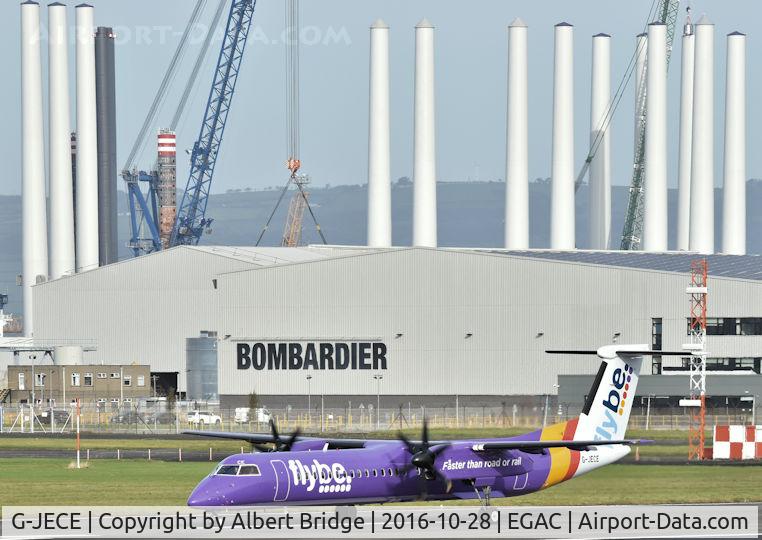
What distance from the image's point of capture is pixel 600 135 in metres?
196

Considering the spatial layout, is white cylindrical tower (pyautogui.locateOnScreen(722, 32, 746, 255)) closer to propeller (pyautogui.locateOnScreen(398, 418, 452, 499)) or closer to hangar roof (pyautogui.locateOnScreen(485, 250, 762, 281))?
hangar roof (pyautogui.locateOnScreen(485, 250, 762, 281))

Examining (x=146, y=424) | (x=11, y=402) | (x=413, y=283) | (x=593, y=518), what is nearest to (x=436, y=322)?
(x=413, y=283)

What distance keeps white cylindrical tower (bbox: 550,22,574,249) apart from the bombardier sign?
54.1 metres

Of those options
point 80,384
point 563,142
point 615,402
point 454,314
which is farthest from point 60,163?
point 615,402

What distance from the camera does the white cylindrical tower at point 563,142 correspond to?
176 metres

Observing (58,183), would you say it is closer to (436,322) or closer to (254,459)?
(436,322)

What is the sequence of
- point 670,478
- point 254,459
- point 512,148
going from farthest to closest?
point 512,148 < point 670,478 < point 254,459

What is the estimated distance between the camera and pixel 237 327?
132 m

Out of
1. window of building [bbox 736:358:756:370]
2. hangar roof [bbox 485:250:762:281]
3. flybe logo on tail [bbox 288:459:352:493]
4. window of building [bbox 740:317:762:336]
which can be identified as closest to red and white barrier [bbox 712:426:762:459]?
flybe logo on tail [bbox 288:459:352:493]

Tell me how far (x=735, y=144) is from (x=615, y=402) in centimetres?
13878

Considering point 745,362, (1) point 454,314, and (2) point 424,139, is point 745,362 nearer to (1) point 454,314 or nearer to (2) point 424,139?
(1) point 454,314

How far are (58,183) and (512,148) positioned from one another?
177 feet

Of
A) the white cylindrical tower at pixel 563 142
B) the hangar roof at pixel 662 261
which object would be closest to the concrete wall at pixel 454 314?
the hangar roof at pixel 662 261

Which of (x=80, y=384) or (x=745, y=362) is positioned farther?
(x=80, y=384)
